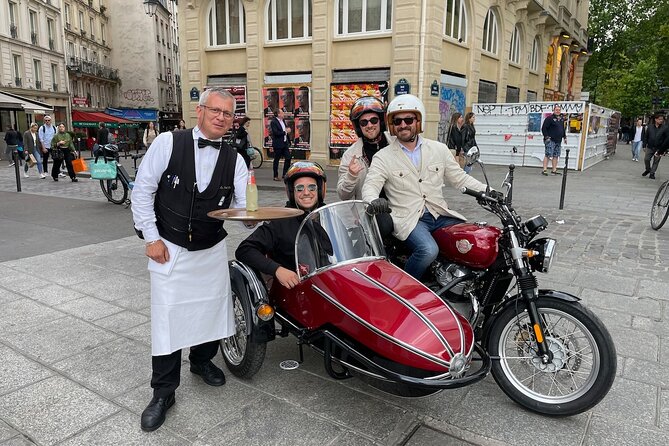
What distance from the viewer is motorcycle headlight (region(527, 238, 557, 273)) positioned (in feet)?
9.28

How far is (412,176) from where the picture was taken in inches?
143

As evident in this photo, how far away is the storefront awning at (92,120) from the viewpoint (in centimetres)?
3878

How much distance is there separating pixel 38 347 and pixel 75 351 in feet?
1.01

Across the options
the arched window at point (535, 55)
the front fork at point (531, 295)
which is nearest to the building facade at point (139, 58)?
the arched window at point (535, 55)

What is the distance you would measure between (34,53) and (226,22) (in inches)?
1029

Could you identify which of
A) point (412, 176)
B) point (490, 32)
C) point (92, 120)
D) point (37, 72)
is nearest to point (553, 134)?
point (490, 32)

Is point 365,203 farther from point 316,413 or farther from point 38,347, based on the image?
point 38,347

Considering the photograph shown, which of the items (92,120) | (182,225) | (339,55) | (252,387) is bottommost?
(252,387)

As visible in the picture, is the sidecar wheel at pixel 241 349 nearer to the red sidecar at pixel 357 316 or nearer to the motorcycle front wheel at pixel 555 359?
the red sidecar at pixel 357 316

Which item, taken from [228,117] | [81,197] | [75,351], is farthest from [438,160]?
[81,197]

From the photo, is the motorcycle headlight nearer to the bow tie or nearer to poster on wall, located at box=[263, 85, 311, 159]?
the bow tie

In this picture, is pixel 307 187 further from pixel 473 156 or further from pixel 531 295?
pixel 531 295

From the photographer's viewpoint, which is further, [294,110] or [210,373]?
[294,110]

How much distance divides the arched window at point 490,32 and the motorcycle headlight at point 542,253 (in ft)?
60.3
